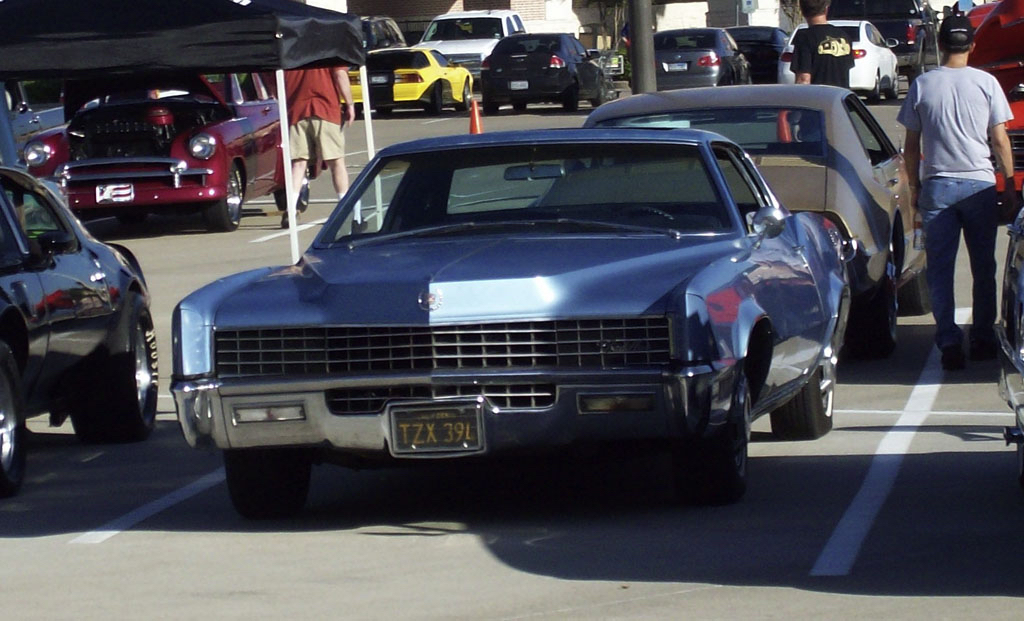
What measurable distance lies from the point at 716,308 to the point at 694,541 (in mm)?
815

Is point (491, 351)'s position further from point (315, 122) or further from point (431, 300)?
point (315, 122)

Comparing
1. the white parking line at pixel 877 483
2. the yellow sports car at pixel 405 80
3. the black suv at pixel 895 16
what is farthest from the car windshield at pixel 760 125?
the black suv at pixel 895 16

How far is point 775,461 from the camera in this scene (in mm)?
8141

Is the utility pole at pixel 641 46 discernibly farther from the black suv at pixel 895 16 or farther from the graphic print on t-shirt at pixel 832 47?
the black suv at pixel 895 16

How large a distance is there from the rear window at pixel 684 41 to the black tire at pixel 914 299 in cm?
2289

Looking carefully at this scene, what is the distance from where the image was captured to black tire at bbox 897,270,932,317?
1295 centimetres

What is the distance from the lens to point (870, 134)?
11781 millimetres

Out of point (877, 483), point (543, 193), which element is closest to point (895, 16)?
point (543, 193)

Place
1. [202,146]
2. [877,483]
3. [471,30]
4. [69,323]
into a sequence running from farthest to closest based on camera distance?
[471,30] → [202,146] → [69,323] → [877,483]

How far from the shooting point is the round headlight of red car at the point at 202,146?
17844 mm

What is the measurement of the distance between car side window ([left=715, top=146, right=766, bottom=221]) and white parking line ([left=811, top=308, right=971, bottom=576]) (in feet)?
3.98

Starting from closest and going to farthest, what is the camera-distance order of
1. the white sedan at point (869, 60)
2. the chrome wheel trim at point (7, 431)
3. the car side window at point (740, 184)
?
the chrome wheel trim at point (7, 431), the car side window at point (740, 184), the white sedan at point (869, 60)

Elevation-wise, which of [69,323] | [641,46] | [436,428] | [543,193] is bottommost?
[69,323]

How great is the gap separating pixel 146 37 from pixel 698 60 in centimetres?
2294
